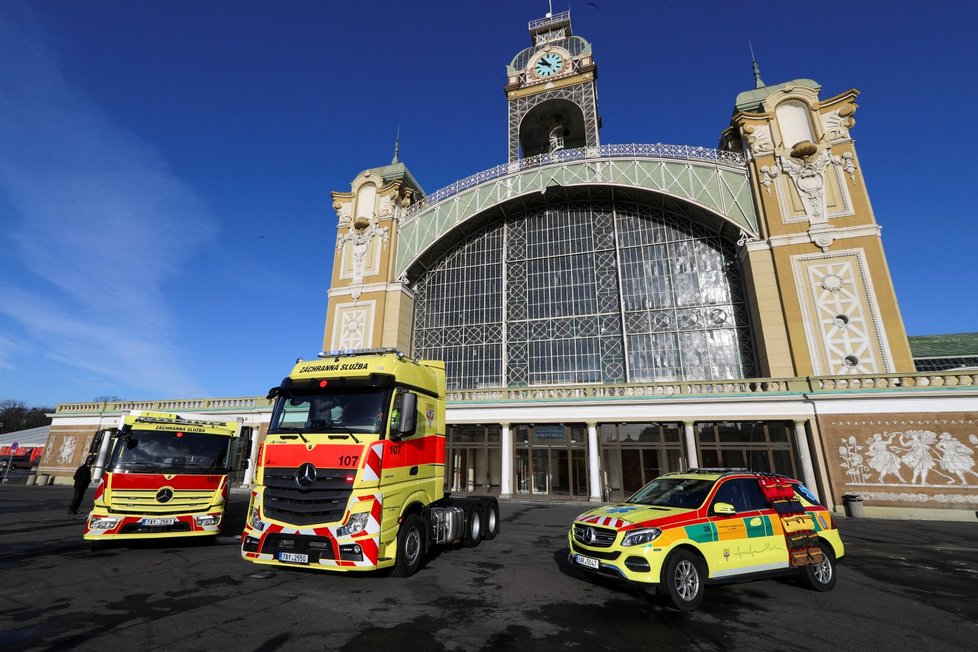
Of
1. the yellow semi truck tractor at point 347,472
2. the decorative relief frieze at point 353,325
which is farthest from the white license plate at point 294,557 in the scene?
the decorative relief frieze at point 353,325

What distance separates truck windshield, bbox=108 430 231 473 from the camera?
988 centimetres

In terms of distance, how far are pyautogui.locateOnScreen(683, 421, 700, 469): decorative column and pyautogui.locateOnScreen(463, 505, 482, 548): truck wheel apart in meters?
13.8

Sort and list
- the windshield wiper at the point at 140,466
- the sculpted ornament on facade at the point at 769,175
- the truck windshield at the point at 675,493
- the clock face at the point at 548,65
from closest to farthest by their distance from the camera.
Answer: the truck windshield at the point at 675,493 < the windshield wiper at the point at 140,466 < the sculpted ornament on facade at the point at 769,175 < the clock face at the point at 548,65

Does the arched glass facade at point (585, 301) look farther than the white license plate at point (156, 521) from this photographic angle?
Yes

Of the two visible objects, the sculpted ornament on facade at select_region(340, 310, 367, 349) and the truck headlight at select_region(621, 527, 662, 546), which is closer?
the truck headlight at select_region(621, 527, 662, 546)

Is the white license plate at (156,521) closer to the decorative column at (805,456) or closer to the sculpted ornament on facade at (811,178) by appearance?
the decorative column at (805,456)

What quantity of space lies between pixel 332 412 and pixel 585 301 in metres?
23.2

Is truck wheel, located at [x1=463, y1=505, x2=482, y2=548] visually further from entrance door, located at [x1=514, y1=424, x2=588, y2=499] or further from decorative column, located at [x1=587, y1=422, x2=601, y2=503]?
entrance door, located at [x1=514, y1=424, x2=588, y2=499]

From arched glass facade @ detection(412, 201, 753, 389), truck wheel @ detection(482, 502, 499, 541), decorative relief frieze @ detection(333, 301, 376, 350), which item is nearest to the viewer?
truck wheel @ detection(482, 502, 499, 541)

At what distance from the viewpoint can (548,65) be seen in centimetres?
3662

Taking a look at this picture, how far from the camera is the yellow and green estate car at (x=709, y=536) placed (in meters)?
5.99

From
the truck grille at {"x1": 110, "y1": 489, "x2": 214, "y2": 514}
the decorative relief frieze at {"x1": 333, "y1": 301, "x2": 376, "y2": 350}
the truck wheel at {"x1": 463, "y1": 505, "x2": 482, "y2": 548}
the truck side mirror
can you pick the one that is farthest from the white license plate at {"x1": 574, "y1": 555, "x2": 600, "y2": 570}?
the decorative relief frieze at {"x1": 333, "y1": 301, "x2": 376, "y2": 350}

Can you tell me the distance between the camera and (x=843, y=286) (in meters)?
22.6

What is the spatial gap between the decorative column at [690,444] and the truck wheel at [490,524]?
507 inches
